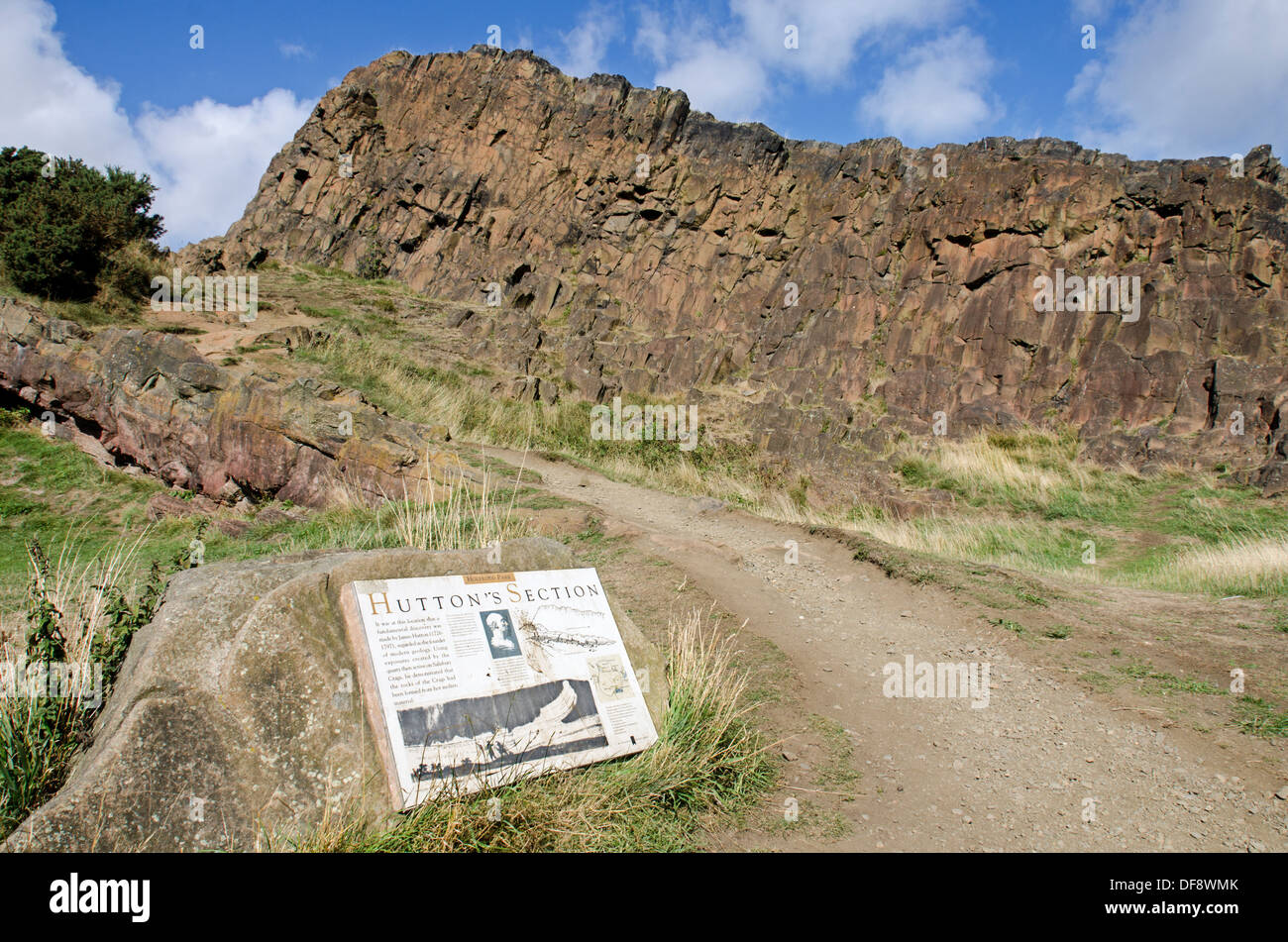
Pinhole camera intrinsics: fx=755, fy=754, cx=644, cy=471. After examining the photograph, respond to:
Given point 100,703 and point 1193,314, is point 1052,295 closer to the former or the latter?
point 1193,314

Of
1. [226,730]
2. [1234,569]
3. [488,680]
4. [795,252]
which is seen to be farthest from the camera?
[795,252]

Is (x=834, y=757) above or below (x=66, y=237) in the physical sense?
below

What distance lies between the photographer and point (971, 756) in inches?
193

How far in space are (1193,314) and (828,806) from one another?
16528 mm

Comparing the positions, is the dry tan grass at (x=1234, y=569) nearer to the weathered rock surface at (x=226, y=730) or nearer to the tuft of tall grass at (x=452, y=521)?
the tuft of tall grass at (x=452, y=521)

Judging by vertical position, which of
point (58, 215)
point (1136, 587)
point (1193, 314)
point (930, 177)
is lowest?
point (1136, 587)

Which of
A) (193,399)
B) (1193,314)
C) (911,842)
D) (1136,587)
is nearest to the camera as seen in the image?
(911,842)

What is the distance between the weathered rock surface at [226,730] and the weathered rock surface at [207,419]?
574 centimetres

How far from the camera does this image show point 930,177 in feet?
76.0

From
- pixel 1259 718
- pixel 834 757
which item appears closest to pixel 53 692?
pixel 834 757

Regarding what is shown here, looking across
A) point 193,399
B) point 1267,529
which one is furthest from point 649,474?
point 1267,529

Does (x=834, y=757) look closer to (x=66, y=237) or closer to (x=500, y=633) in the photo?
(x=500, y=633)

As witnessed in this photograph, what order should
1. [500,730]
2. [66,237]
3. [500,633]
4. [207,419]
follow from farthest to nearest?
[66,237]
[207,419]
[500,633]
[500,730]

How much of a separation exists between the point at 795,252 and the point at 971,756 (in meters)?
24.1
